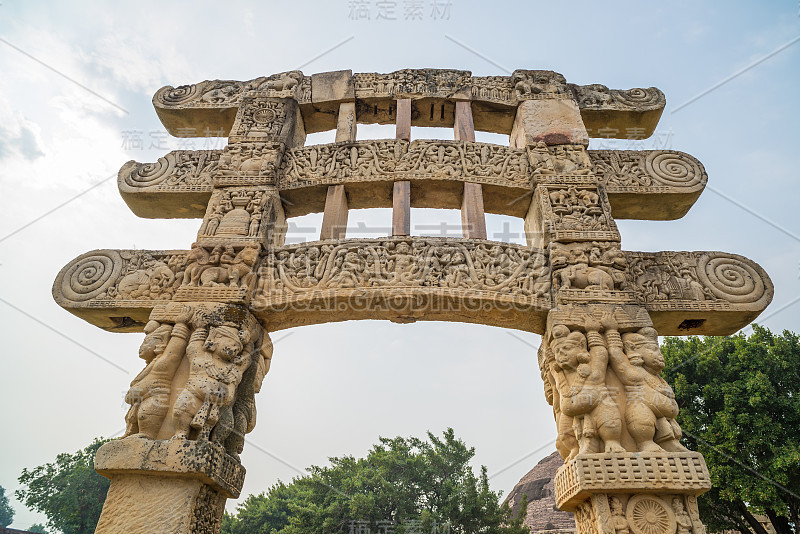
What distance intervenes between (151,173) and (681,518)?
683 cm

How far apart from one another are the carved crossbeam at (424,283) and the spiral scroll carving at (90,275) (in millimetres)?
12

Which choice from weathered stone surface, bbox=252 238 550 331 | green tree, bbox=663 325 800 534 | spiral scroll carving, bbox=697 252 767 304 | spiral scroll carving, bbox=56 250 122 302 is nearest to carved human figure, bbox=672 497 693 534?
weathered stone surface, bbox=252 238 550 331

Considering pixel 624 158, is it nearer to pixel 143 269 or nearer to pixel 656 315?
pixel 656 315

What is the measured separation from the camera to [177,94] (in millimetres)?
6867

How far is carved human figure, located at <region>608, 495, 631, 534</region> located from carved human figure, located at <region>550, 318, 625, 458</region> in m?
0.39

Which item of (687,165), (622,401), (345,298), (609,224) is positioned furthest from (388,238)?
(687,165)

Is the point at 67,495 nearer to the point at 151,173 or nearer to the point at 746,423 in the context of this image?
the point at 151,173

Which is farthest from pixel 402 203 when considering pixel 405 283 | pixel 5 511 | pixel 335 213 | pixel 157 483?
pixel 5 511

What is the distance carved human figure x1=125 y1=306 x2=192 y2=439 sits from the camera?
13.3 ft

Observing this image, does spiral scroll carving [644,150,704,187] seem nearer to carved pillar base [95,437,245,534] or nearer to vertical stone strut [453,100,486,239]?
vertical stone strut [453,100,486,239]

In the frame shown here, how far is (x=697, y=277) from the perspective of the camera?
5137 mm

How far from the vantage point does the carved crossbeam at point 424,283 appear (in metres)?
4.81

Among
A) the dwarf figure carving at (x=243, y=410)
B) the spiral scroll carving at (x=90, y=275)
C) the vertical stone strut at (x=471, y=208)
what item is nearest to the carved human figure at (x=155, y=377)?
the dwarf figure carving at (x=243, y=410)

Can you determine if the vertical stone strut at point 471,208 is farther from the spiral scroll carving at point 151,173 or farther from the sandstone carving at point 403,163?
the spiral scroll carving at point 151,173
